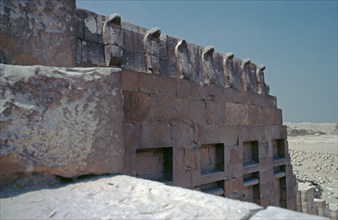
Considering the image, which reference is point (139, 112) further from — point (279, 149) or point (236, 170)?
point (279, 149)

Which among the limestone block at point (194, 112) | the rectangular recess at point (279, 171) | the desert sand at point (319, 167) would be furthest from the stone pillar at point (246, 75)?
the desert sand at point (319, 167)

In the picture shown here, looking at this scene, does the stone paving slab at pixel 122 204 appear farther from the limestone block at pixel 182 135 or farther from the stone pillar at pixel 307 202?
the stone pillar at pixel 307 202

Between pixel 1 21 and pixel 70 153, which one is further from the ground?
pixel 1 21

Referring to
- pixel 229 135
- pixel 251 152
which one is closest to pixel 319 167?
pixel 251 152

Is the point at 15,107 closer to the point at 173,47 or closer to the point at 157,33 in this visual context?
the point at 157,33

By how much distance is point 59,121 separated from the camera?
2037 mm

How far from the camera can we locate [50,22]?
2566mm

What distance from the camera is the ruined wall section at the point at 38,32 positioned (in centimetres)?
238

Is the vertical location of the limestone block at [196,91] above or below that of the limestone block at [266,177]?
above

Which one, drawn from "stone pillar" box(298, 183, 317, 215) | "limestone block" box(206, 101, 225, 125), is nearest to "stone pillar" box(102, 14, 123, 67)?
"limestone block" box(206, 101, 225, 125)

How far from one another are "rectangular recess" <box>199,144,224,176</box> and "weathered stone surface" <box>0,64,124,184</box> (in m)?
2.95

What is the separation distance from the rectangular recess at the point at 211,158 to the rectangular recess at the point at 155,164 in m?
0.88

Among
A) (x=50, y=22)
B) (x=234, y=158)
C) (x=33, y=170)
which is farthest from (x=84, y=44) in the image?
(x=234, y=158)

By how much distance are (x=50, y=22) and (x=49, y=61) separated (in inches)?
12.7
